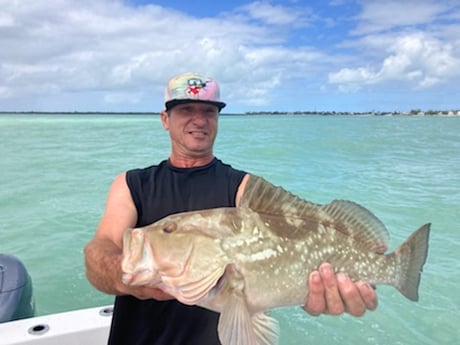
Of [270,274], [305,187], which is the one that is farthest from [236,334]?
[305,187]

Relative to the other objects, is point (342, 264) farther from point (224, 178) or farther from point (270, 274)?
point (224, 178)

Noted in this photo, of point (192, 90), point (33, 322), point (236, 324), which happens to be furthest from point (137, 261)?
point (33, 322)

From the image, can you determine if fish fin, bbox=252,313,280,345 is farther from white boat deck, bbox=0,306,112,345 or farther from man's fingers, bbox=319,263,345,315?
white boat deck, bbox=0,306,112,345

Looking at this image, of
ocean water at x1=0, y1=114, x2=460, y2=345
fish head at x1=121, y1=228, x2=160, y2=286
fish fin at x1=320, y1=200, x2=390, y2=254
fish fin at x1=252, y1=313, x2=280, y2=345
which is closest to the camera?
fish head at x1=121, y1=228, x2=160, y2=286

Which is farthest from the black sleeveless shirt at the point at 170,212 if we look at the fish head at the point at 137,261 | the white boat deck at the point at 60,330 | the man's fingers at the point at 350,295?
the white boat deck at the point at 60,330

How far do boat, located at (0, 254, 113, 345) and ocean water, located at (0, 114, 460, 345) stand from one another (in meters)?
2.84

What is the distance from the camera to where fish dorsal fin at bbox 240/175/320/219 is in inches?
80.1

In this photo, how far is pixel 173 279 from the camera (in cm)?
179

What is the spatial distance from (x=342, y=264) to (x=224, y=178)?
0.88m

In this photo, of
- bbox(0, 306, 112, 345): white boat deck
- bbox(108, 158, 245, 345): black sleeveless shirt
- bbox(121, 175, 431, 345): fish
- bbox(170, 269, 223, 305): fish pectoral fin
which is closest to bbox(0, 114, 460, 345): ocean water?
bbox(0, 306, 112, 345): white boat deck

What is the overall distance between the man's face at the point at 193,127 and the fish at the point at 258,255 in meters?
0.73

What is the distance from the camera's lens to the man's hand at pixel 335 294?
200 cm

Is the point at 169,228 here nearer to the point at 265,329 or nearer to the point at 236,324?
the point at 236,324

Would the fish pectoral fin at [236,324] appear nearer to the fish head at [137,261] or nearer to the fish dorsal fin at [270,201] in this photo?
the fish head at [137,261]
